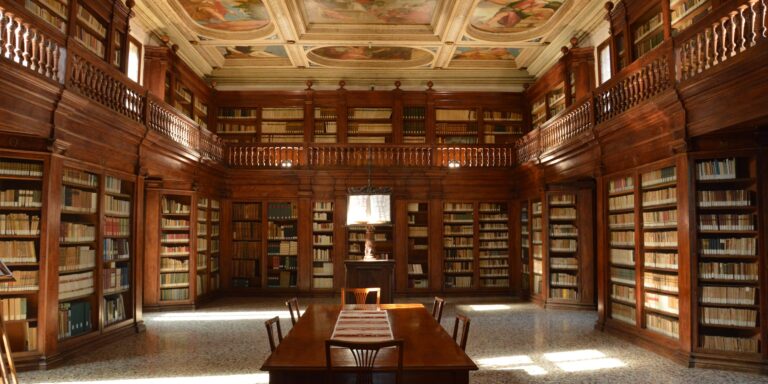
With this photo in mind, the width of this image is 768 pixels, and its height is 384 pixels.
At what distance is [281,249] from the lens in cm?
1192

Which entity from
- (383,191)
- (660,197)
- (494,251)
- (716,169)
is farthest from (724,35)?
(494,251)

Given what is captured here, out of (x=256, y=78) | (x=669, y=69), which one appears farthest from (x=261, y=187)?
(x=669, y=69)

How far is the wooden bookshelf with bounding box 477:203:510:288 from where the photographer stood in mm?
11969

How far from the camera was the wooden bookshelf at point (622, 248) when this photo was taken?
714cm

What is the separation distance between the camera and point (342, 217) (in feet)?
39.0

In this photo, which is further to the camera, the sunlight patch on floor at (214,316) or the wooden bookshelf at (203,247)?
the wooden bookshelf at (203,247)

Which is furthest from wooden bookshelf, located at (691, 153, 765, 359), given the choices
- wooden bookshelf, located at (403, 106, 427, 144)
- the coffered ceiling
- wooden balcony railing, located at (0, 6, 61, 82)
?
wooden bookshelf, located at (403, 106, 427, 144)

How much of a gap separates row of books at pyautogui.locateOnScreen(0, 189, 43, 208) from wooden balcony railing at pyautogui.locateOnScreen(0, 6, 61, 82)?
49.3 inches

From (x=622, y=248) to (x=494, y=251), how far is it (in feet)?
15.0

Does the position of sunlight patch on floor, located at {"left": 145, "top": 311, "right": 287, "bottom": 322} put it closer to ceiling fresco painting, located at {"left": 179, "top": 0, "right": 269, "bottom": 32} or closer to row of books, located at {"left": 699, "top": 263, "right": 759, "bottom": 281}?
ceiling fresco painting, located at {"left": 179, "top": 0, "right": 269, "bottom": 32}

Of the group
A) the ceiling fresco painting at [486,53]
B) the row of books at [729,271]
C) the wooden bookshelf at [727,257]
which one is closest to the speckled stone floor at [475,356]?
the wooden bookshelf at [727,257]

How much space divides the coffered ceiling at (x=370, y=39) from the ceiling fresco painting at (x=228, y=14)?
18mm

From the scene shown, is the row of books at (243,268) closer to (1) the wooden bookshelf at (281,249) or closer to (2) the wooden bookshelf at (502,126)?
(1) the wooden bookshelf at (281,249)

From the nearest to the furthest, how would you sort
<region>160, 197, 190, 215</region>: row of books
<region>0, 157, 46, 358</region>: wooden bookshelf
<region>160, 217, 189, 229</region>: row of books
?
<region>0, 157, 46, 358</region>: wooden bookshelf
<region>160, 197, 190, 215</region>: row of books
<region>160, 217, 189, 229</region>: row of books
